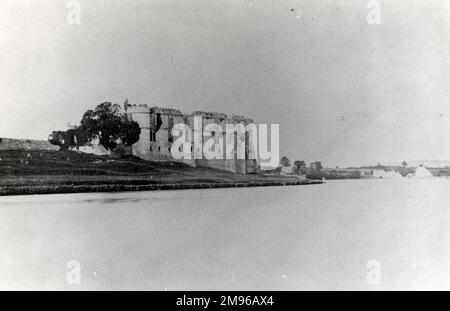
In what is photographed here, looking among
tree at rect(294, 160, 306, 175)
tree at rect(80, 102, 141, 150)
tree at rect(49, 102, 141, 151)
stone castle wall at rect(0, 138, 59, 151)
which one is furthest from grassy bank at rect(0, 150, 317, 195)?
tree at rect(294, 160, 306, 175)

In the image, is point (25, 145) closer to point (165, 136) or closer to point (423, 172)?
point (165, 136)

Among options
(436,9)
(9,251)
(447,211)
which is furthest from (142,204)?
(436,9)

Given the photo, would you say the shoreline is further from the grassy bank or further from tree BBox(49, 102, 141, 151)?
tree BBox(49, 102, 141, 151)

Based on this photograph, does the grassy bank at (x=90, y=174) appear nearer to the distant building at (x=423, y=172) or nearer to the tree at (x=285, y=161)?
the tree at (x=285, y=161)

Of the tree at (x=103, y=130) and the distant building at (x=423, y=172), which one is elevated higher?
the tree at (x=103, y=130)

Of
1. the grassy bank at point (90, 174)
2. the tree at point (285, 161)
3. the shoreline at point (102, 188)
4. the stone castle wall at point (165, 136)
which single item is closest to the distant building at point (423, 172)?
the tree at point (285, 161)

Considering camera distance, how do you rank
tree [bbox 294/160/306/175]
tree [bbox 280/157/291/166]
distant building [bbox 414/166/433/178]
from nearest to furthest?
distant building [bbox 414/166/433/178] → tree [bbox 280/157/291/166] → tree [bbox 294/160/306/175]

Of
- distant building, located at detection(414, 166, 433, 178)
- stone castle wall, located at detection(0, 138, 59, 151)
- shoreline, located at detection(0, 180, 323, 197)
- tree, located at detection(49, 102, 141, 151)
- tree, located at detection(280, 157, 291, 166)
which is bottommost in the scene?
shoreline, located at detection(0, 180, 323, 197)

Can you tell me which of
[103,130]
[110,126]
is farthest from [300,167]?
[103,130]

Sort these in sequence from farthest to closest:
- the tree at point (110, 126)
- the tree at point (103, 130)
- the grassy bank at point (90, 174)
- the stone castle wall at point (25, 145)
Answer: the tree at point (110, 126) < the tree at point (103, 130) < the grassy bank at point (90, 174) < the stone castle wall at point (25, 145)
